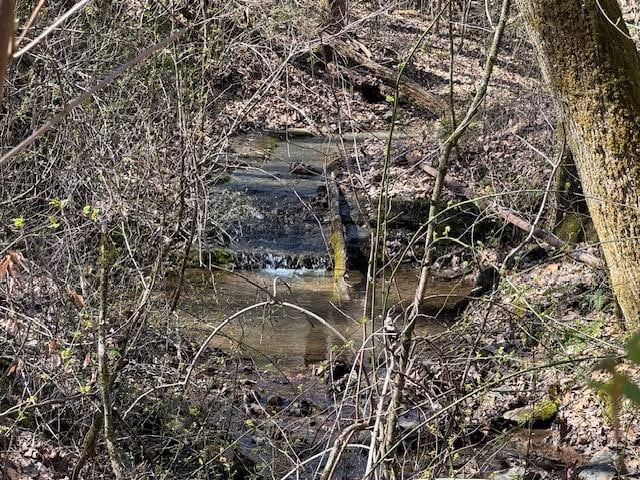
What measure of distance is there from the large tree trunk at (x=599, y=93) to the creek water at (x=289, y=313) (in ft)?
6.06

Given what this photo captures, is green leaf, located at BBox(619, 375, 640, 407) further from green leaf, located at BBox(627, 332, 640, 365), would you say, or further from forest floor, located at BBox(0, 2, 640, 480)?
forest floor, located at BBox(0, 2, 640, 480)

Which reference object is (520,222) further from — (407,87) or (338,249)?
(407,87)

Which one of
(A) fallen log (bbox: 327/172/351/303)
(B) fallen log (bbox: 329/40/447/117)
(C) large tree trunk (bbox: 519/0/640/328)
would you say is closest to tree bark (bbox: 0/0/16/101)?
(C) large tree trunk (bbox: 519/0/640/328)

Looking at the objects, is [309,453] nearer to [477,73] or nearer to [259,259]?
[259,259]

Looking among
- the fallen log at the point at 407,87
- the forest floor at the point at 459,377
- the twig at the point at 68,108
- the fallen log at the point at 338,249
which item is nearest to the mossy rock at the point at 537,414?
the forest floor at the point at 459,377

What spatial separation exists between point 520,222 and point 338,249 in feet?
11.9

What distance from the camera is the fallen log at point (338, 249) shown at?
985 cm

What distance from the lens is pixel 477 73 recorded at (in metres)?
18.8

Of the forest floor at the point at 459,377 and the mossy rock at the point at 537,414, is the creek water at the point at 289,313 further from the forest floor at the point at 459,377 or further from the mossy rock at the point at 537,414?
the mossy rock at the point at 537,414

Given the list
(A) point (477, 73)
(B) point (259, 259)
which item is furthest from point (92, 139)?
(A) point (477, 73)

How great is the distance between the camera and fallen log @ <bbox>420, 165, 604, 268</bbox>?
5.33 m

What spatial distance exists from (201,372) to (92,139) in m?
1.79

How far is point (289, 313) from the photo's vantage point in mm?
8984

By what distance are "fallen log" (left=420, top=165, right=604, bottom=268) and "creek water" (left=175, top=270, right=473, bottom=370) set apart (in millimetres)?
897
